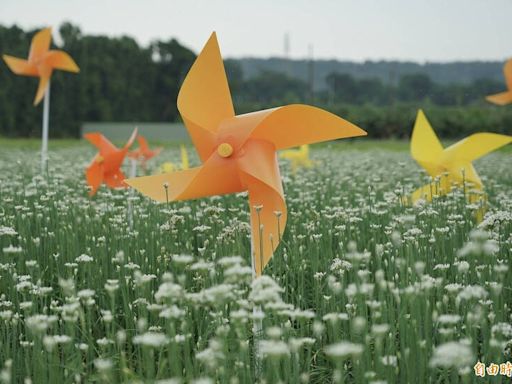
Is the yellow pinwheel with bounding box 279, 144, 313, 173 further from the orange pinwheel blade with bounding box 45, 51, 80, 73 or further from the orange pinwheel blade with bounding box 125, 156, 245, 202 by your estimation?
the orange pinwheel blade with bounding box 125, 156, 245, 202

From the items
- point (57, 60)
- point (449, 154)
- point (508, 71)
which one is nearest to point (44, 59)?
point (57, 60)

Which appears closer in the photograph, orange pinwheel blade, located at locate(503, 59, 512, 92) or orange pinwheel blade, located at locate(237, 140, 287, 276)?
orange pinwheel blade, located at locate(237, 140, 287, 276)

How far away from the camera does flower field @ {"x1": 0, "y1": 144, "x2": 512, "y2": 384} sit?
265 cm

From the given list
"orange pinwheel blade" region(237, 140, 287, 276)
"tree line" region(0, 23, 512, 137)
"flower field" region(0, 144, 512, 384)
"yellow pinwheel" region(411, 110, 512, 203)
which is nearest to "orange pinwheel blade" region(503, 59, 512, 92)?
"yellow pinwheel" region(411, 110, 512, 203)

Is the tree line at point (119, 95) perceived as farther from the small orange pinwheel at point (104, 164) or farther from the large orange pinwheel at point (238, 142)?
the large orange pinwheel at point (238, 142)

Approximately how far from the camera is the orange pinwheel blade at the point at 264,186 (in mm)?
4109

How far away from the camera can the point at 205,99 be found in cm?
447

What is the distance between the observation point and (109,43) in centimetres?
3372

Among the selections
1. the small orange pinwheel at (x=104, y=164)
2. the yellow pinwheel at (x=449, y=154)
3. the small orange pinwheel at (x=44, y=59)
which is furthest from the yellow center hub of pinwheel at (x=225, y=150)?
the small orange pinwheel at (x=44, y=59)

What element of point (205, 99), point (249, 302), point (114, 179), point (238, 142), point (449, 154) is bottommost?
point (249, 302)

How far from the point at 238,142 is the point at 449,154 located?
2.91 m

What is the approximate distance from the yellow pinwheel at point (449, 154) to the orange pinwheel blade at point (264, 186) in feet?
8.13

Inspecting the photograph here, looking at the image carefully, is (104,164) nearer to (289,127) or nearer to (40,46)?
(289,127)

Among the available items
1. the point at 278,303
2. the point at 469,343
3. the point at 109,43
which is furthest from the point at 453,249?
the point at 109,43
